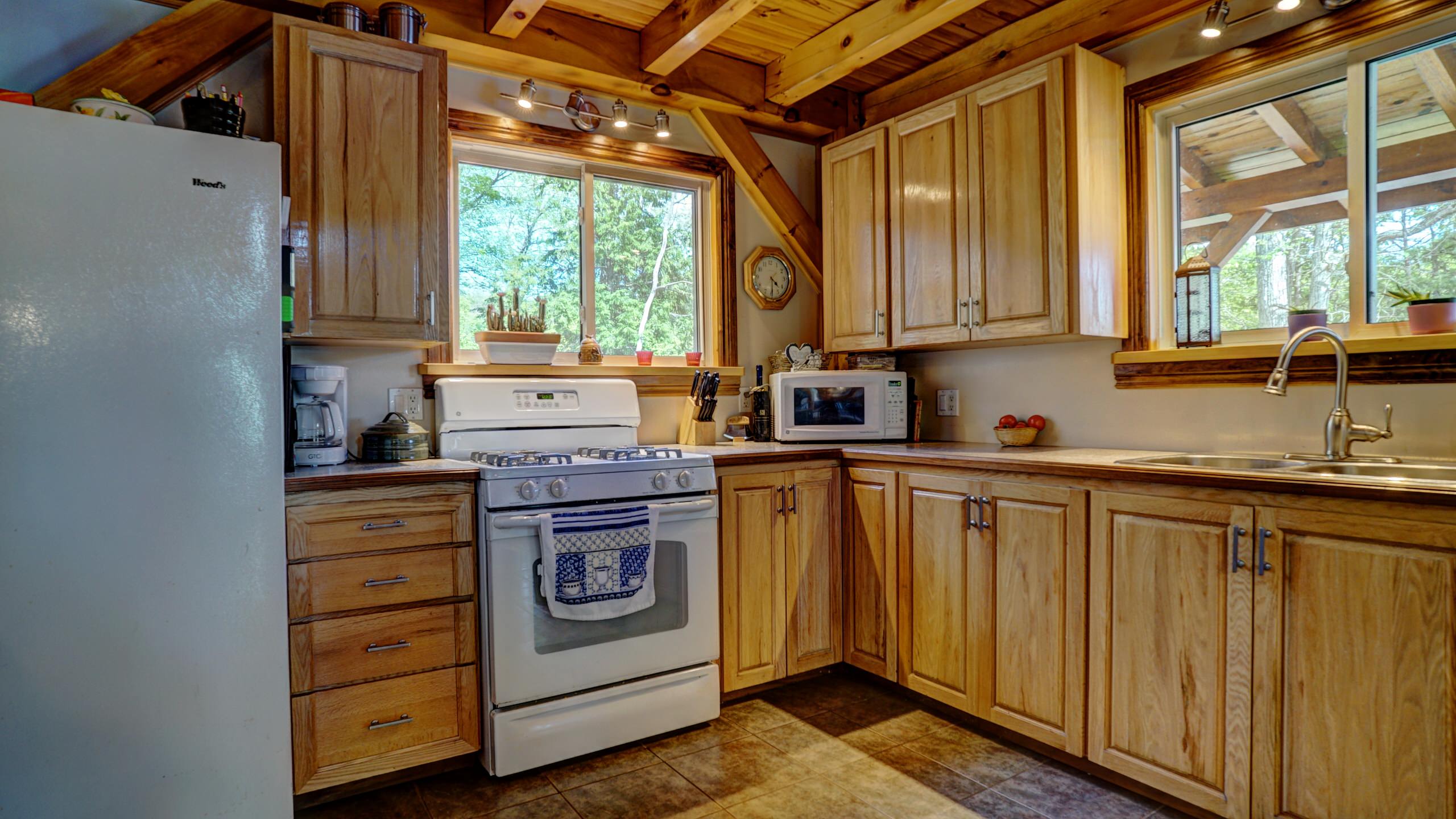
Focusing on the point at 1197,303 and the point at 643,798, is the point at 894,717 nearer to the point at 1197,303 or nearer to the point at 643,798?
the point at 643,798

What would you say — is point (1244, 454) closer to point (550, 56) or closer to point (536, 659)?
point (536, 659)

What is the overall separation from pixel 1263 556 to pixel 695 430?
1965mm

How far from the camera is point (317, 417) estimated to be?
7.80 ft

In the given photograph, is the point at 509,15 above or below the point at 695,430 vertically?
above

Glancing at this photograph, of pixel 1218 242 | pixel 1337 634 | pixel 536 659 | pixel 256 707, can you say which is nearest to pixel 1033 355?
pixel 1218 242

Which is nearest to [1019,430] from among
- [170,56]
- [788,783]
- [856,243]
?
[856,243]

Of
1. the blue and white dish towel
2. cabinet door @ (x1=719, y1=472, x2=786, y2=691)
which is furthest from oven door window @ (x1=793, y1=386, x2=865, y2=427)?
the blue and white dish towel

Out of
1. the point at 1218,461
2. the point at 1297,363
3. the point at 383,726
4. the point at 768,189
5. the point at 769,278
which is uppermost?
the point at 768,189

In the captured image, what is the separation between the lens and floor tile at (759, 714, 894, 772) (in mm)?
2352

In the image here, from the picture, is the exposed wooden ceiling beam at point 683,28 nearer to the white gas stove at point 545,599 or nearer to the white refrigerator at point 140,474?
the white gas stove at point 545,599

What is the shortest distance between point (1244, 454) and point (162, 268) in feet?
9.49

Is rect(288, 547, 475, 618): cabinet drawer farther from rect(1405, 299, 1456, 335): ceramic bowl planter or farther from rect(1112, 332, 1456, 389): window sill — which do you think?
rect(1405, 299, 1456, 335): ceramic bowl planter

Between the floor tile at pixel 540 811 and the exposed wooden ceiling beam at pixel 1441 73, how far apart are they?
→ 302cm

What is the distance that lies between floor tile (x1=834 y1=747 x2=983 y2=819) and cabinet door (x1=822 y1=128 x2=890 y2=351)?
63.1 inches
